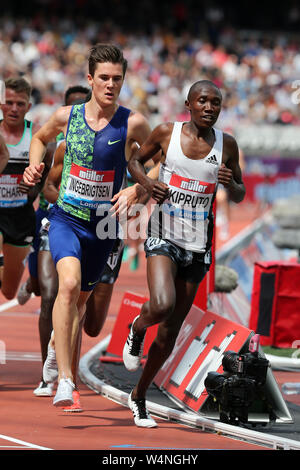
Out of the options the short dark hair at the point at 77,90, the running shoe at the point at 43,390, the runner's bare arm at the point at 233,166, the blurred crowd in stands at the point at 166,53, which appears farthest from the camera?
the blurred crowd in stands at the point at 166,53

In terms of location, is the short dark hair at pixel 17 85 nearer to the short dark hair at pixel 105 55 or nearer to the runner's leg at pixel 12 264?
the runner's leg at pixel 12 264

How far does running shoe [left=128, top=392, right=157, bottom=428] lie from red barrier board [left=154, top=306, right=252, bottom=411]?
50 centimetres

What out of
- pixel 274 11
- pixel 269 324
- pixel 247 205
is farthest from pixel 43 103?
pixel 269 324

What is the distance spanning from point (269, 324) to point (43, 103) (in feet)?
77.2

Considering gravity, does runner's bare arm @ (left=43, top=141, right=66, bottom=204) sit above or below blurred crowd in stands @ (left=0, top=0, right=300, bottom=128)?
below

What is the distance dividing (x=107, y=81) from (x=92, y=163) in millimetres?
595

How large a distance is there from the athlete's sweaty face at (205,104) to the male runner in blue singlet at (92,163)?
50cm

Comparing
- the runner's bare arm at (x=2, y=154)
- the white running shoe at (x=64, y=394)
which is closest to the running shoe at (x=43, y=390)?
the white running shoe at (x=64, y=394)

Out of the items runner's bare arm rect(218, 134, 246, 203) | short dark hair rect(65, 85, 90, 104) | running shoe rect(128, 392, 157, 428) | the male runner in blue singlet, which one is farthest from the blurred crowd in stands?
running shoe rect(128, 392, 157, 428)

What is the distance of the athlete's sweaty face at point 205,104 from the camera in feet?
22.5

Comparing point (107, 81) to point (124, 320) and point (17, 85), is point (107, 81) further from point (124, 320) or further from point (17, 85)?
point (124, 320)

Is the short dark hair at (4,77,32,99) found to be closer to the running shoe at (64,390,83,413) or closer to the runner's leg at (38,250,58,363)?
the runner's leg at (38,250,58,363)

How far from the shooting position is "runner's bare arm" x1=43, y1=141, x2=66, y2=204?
770 cm

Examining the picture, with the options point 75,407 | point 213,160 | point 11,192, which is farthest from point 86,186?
point 11,192
